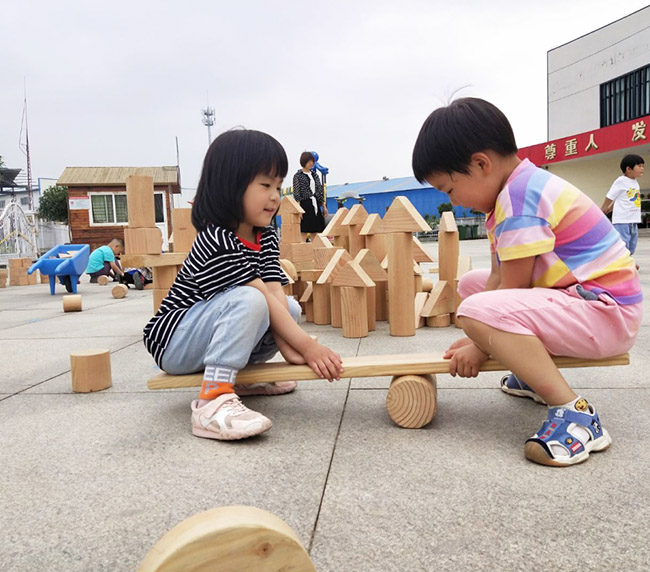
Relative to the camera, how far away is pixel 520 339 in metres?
1.53

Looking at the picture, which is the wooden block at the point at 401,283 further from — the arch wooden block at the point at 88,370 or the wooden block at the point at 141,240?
the arch wooden block at the point at 88,370

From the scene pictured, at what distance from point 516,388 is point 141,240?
2111 millimetres

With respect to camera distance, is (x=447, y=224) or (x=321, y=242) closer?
(x=447, y=224)

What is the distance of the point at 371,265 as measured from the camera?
3635mm

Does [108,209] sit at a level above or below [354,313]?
above

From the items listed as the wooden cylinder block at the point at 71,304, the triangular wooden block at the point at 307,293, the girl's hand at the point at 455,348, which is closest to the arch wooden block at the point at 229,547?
the girl's hand at the point at 455,348

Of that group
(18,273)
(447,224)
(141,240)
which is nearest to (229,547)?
(141,240)

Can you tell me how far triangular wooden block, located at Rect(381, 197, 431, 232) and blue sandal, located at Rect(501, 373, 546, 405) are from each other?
51.0 inches

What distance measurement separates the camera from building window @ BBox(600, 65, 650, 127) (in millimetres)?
19141

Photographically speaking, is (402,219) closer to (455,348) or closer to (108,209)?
(455,348)

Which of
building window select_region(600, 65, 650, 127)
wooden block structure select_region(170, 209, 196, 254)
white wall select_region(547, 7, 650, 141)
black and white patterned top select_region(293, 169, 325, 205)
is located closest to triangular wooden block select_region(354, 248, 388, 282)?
wooden block structure select_region(170, 209, 196, 254)

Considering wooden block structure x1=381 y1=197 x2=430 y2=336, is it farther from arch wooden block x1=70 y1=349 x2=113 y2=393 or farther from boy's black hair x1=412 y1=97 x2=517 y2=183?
arch wooden block x1=70 y1=349 x2=113 y2=393

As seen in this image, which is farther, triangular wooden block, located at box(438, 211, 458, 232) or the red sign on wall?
the red sign on wall

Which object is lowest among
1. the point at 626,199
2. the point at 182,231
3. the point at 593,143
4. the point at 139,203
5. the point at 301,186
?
the point at 182,231
